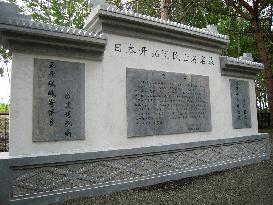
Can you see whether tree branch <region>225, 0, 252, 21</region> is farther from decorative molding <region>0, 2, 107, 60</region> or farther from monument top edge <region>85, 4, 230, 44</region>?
decorative molding <region>0, 2, 107, 60</region>

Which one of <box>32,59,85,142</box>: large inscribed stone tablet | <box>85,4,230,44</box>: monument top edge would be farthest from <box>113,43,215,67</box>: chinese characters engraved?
<box>32,59,85,142</box>: large inscribed stone tablet

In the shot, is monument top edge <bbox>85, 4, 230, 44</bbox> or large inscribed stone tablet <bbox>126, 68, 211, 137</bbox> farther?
large inscribed stone tablet <bbox>126, 68, 211, 137</bbox>

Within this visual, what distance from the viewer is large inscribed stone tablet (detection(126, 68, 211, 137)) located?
240 inches

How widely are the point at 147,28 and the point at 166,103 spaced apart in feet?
6.63

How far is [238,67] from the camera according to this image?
8344 millimetres

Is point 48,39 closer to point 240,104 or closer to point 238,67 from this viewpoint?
point 238,67

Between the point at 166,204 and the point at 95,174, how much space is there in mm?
1617

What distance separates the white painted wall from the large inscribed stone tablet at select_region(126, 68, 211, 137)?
0.53ft

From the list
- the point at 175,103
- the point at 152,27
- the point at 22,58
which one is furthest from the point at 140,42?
the point at 22,58

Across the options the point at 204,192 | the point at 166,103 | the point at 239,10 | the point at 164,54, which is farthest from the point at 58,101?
the point at 239,10

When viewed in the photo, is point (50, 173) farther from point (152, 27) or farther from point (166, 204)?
point (152, 27)

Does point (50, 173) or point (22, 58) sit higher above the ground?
point (22, 58)

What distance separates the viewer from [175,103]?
6734mm

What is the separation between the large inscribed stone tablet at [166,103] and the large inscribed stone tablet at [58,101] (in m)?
1.24
